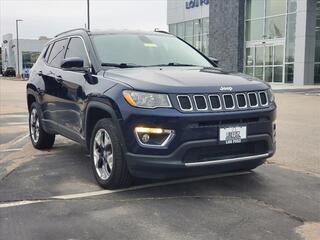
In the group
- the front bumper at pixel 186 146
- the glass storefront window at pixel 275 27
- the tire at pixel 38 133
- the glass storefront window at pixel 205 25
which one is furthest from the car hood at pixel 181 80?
the glass storefront window at pixel 205 25

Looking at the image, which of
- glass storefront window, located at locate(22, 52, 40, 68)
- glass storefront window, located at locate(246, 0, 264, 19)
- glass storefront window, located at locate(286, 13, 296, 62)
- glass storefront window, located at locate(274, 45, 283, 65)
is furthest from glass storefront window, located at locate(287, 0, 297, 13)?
glass storefront window, located at locate(22, 52, 40, 68)

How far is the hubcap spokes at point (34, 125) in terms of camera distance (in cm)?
834

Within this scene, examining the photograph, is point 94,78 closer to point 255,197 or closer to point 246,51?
point 255,197

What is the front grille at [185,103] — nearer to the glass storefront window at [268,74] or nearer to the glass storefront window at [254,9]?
the glass storefront window at [268,74]

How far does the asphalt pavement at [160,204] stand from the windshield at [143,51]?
1477 mm

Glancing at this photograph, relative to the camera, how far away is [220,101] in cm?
510

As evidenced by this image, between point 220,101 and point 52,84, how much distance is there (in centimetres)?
311

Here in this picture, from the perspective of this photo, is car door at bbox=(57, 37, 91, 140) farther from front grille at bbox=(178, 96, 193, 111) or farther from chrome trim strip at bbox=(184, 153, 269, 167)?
chrome trim strip at bbox=(184, 153, 269, 167)

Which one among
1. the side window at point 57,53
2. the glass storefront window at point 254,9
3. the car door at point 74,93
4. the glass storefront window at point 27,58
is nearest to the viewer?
the car door at point 74,93

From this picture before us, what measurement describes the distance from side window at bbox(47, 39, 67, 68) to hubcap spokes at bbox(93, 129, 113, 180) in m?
2.04

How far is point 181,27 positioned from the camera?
49594mm

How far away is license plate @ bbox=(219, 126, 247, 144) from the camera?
5.05m

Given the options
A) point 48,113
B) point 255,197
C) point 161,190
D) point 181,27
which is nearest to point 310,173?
point 255,197

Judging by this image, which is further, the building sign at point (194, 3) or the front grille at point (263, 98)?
the building sign at point (194, 3)
